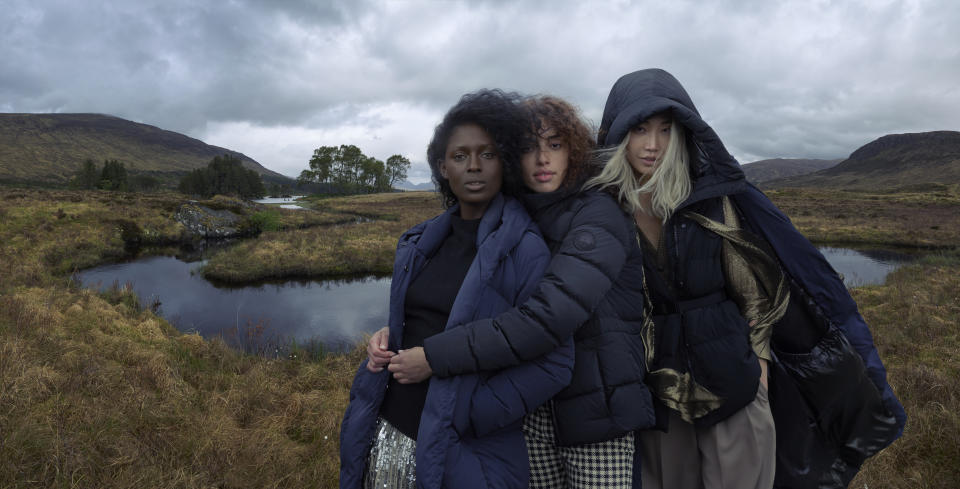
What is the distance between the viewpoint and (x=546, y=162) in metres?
1.75

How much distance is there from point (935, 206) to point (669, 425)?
192 ft

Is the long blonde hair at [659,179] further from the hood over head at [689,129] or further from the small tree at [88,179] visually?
the small tree at [88,179]

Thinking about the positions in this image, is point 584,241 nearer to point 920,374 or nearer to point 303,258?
point 920,374

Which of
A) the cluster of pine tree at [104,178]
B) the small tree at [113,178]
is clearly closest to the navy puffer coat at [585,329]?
the small tree at [113,178]

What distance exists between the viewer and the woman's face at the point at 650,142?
175cm

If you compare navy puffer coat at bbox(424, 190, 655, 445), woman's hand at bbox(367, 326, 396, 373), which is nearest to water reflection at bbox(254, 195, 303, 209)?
woman's hand at bbox(367, 326, 396, 373)

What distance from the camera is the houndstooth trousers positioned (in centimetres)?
154

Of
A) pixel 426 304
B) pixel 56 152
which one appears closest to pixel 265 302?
pixel 426 304

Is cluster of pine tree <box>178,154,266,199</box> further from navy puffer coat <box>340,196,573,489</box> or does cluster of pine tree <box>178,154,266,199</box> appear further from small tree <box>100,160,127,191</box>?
navy puffer coat <box>340,196,573,489</box>

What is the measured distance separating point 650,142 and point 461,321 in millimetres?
1083

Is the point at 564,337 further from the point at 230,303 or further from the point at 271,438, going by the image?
the point at 230,303

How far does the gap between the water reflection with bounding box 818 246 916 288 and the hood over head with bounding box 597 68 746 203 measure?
1508 centimetres

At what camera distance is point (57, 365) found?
180 inches

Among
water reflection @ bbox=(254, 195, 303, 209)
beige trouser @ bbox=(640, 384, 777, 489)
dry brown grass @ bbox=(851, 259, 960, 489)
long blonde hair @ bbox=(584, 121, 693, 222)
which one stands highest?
water reflection @ bbox=(254, 195, 303, 209)
